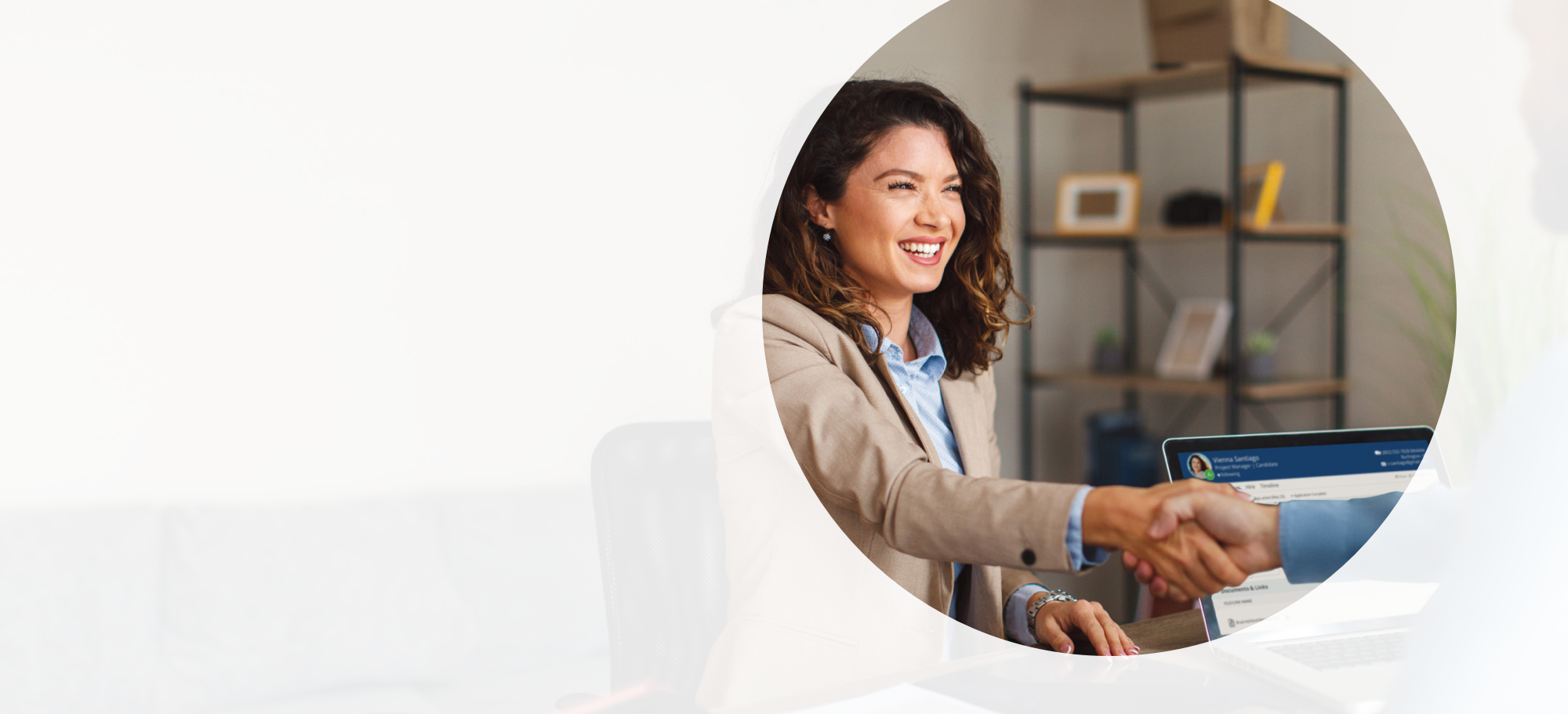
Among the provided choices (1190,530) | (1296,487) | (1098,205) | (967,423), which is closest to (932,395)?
(967,423)

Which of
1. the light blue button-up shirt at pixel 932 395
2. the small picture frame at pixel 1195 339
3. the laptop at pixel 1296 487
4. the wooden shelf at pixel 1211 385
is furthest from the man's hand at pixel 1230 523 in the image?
the small picture frame at pixel 1195 339

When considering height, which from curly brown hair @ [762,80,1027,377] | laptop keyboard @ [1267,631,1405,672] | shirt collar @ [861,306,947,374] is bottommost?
laptop keyboard @ [1267,631,1405,672]

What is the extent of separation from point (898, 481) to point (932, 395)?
1.15 feet

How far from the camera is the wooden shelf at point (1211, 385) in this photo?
3023 millimetres

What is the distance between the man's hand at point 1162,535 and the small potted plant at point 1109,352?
2777 mm

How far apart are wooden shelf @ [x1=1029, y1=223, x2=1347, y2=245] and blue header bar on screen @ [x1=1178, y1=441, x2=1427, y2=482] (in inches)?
76.2

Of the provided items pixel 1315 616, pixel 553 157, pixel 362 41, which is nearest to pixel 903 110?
pixel 553 157

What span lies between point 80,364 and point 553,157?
56 cm

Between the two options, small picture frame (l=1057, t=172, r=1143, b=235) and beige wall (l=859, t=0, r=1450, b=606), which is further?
small picture frame (l=1057, t=172, r=1143, b=235)

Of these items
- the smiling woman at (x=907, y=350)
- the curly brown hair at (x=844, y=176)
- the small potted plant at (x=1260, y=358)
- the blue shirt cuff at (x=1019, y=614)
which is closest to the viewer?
the smiling woman at (x=907, y=350)

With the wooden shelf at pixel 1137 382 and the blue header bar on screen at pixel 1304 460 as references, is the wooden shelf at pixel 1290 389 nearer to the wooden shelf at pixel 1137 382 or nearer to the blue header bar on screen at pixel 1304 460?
the wooden shelf at pixel 1137 382

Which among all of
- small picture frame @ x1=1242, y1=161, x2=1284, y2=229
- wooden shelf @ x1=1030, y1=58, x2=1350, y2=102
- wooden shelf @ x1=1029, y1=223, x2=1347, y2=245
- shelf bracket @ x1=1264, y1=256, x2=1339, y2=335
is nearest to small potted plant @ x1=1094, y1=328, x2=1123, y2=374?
wooden shelf @ x1=1029, y1=223, x2=1347, y2=245

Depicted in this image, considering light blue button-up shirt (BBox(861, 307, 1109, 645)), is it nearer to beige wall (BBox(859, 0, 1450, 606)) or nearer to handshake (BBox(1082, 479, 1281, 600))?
handshake (BBox(1082, 479, 1281, 600))

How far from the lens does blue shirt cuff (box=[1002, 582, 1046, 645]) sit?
126 centimetres
